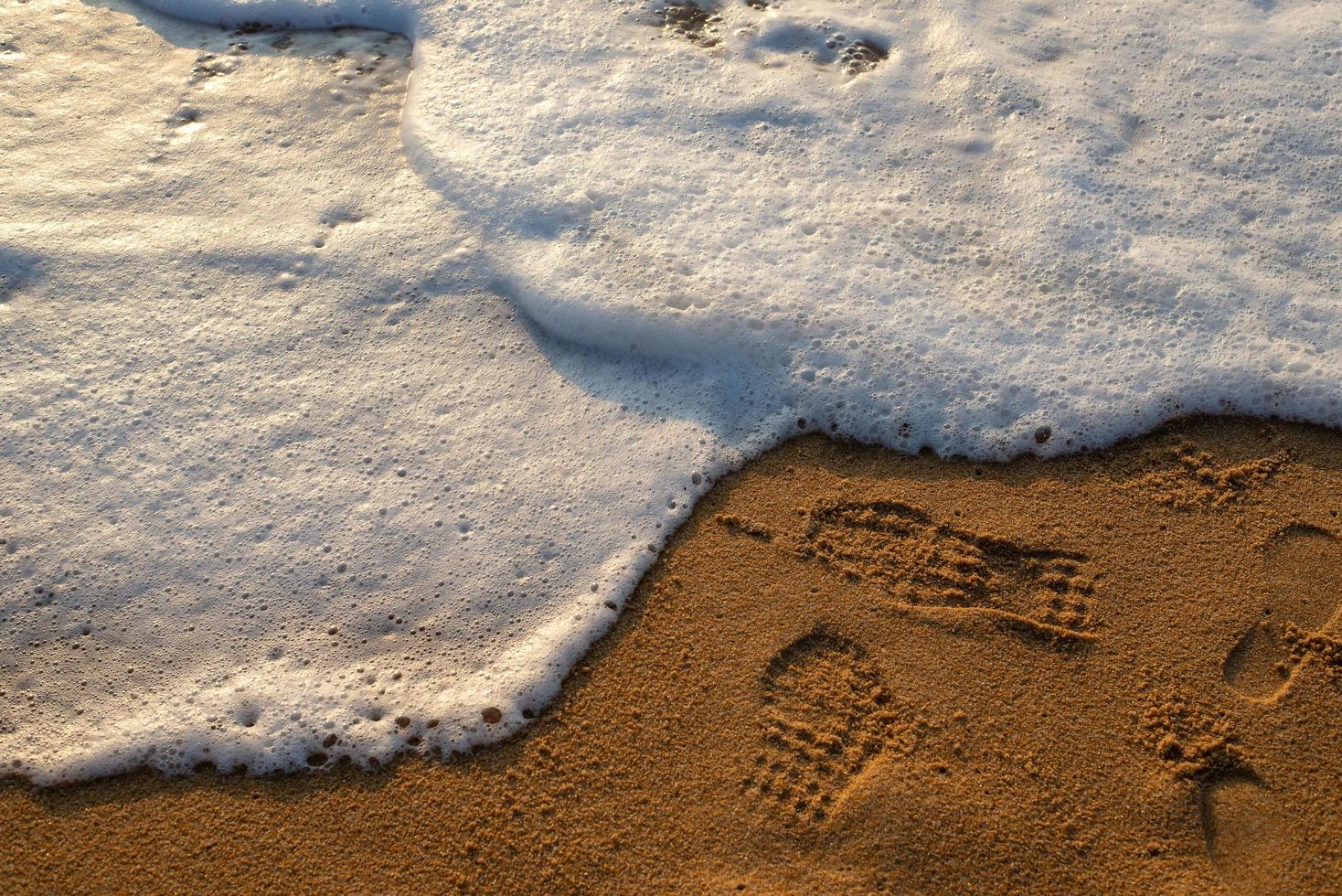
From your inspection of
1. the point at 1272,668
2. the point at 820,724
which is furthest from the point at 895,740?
the point at 1272,668

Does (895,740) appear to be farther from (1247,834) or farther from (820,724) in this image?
(1247,834)

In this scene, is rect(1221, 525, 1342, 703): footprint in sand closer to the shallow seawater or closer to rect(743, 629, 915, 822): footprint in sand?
the shallow seawater

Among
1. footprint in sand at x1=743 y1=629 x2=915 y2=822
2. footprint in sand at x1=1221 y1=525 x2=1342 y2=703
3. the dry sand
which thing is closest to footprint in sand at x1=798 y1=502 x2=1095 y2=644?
the dry sand

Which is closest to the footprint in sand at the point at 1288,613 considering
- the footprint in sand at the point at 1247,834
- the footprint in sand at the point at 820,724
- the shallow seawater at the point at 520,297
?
the footprint in sand at the point at 1247,834

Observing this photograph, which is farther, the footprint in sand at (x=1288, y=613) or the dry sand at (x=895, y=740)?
the footprint in sand at (x=1288, y=613)

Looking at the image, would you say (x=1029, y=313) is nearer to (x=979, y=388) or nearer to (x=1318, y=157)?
(x=979, y=388)

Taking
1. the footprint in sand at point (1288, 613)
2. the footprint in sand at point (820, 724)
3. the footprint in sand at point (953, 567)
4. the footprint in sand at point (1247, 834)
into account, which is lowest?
the footprint in sand at point (820, 724)

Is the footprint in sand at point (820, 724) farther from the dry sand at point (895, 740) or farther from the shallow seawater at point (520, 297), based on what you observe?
the shallow seawater at point (520, 297)
